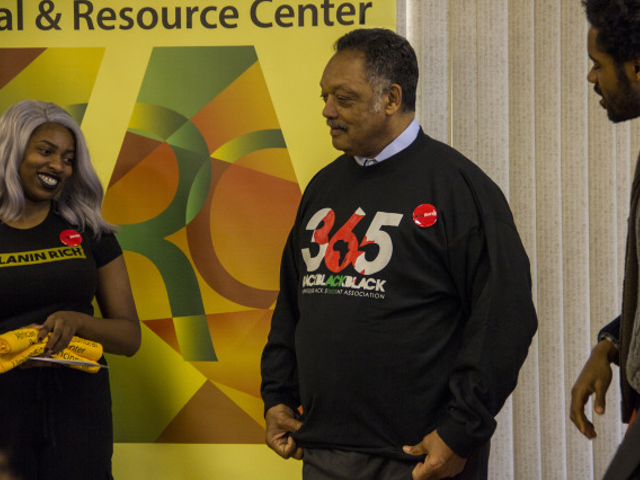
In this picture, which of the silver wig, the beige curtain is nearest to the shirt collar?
the beige curtain

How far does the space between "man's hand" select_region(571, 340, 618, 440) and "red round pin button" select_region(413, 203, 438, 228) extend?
1.61ft

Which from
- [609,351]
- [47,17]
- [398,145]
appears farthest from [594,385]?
[47,17]

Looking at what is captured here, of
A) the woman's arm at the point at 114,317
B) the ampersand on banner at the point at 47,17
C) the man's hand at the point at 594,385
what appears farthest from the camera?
the ampersand on banner at the point at 47,17

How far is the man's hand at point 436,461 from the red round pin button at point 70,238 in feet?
4.42

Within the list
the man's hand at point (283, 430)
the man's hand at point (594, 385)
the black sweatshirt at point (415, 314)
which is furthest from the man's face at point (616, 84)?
the man's hand at point (283, 430)

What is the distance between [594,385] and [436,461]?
398mm

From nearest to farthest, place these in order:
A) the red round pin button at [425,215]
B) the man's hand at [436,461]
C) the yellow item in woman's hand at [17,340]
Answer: the man's hand at [436,461] → the red round pin button at [425,215] → the yellow item in woman's hand at [17,340]

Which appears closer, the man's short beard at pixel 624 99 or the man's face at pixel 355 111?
the man's short beard at pixel 624 99

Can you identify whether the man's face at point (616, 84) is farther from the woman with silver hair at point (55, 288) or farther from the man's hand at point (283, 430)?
the woman with silver hair at point (55, 288)

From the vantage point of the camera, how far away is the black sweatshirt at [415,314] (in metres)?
1.94

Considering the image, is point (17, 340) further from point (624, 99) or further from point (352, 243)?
point (624, 99)

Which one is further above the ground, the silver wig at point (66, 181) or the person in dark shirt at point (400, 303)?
the silver wig at point (66, 181)

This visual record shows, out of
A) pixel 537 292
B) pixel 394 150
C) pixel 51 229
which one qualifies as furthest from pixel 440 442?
pixel 51 229

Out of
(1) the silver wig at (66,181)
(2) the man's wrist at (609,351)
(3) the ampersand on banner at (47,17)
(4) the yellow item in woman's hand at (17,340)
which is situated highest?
(3) the ampersand on banner at (47,17)
